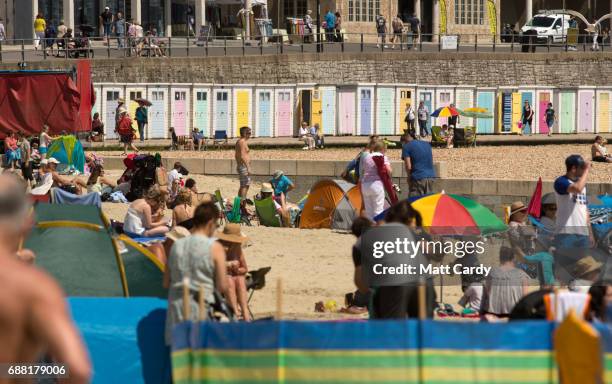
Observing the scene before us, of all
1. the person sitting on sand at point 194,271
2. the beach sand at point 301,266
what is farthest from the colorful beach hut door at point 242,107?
the person sitting on sand at point 194,271

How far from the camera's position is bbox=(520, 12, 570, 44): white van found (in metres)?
50.0

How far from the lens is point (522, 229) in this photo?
40.8ft

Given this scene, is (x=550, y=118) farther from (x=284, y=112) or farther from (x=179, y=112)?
(x=179, y=112)

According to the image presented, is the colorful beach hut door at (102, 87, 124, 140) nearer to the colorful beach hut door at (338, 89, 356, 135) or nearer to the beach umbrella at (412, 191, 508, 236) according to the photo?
the colorful beach hut door at (338, 89, 356, 135)

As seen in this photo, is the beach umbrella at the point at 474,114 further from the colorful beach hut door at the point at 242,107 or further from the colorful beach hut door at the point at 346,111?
the colorful beach hut door at the point at 242,107

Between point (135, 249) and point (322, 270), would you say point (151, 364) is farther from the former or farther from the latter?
point (322, 270)

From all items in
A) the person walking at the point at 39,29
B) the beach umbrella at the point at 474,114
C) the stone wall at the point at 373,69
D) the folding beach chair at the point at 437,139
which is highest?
the person walking at the point at 39,29

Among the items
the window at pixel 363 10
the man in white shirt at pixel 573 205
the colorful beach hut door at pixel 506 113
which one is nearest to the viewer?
the man in white shirt at pixel 573 205

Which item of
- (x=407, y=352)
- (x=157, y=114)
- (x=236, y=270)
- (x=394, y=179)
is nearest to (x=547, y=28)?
(x=157, y=114)

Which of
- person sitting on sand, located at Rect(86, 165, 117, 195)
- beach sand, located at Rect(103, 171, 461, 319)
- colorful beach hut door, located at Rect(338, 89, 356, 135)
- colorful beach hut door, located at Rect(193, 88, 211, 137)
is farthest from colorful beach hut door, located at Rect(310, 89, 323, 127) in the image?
beach sand, located at Rect(103, 171, 461, 319)

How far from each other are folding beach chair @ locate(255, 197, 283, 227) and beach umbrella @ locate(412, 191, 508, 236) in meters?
4.95

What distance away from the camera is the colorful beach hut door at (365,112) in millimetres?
40344

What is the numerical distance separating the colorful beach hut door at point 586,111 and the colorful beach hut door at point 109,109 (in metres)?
15.6

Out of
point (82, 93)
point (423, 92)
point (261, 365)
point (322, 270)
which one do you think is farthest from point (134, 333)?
point (423, 92)
